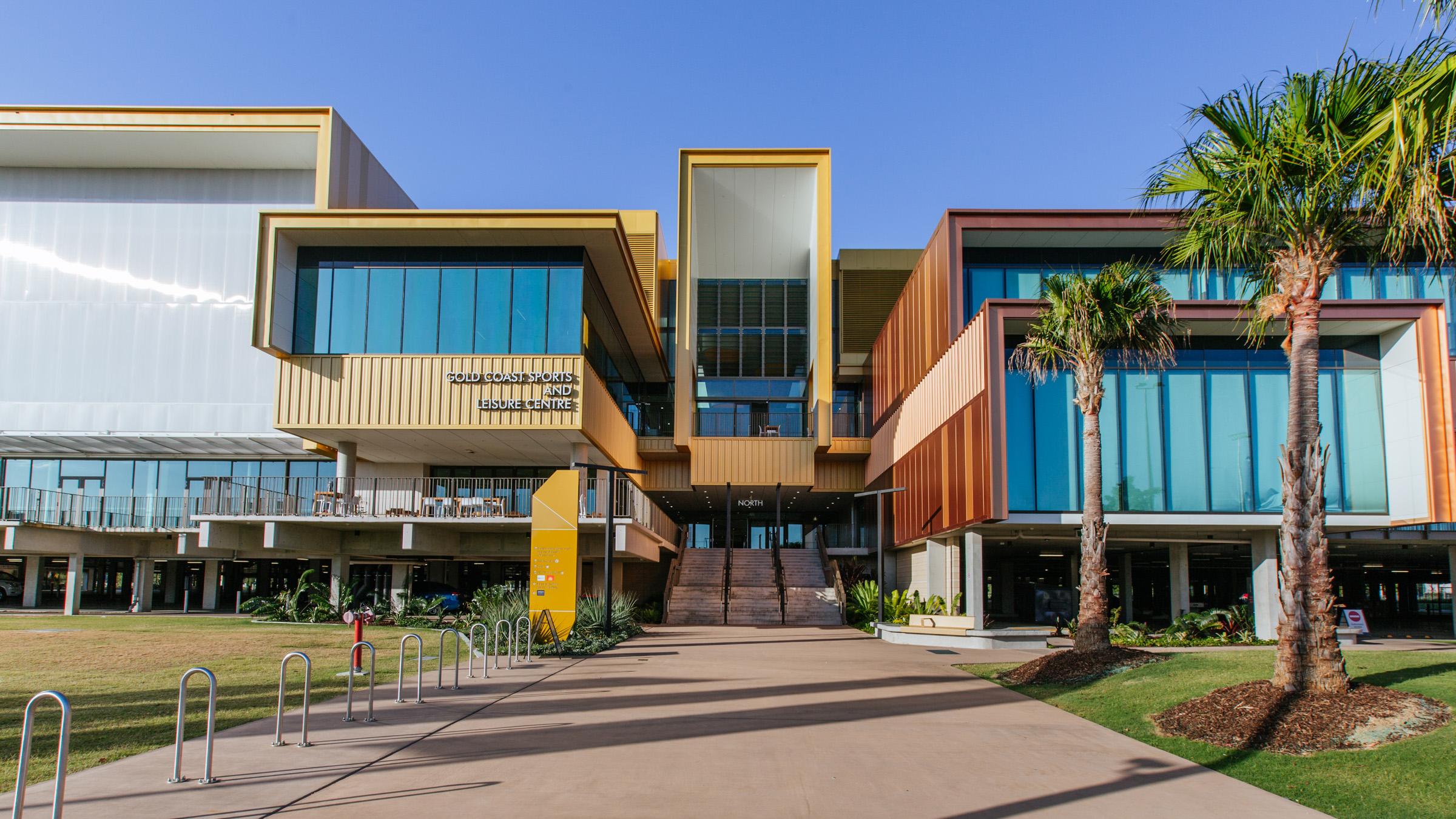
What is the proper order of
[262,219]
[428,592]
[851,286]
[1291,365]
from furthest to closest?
[851,286] < [428,592] < [262,219] < [1291,365]

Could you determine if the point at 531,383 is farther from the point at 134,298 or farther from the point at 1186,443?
the point at 134,298

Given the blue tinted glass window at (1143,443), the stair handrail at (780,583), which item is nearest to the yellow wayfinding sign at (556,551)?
the stair handrail at (780,583)

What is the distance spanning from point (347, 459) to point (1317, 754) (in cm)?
2811

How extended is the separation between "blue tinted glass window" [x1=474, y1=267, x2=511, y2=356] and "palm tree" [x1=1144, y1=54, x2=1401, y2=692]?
20.2 meters

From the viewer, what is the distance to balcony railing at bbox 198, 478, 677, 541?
2873 centimetres

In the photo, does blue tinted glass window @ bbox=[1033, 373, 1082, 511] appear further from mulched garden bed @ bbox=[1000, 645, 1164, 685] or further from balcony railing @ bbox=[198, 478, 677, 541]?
balcony railing @ bbox=[198, 478, 677, 541]

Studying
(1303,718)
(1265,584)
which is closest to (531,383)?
(1265,584)

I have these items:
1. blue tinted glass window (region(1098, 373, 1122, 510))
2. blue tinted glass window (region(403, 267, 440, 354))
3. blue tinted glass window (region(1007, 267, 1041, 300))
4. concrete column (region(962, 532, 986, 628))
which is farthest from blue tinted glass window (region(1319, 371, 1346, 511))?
blue tinted glass window (region(403, 267, 440, 354))

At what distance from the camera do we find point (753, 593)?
34281 millimetres

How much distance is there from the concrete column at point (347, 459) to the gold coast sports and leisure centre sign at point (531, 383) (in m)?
5.14

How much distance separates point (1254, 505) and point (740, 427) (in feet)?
67.5

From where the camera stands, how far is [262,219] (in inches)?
1109

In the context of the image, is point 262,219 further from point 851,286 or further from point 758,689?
point 851,286

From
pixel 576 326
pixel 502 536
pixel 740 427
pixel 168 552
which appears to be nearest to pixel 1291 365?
pixel 576 326
